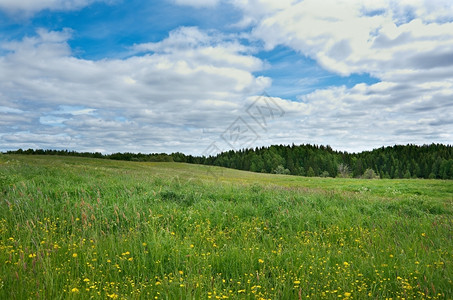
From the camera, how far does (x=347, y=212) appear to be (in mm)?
10219

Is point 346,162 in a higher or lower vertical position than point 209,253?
higher

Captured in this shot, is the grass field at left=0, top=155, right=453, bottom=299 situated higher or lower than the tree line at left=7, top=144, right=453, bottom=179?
lower

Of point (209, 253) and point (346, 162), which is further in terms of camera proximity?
point (346, 162)

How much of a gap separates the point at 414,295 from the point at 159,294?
3770mm

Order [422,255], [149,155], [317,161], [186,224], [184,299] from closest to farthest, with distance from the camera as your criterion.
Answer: [184,299], [422,255], [186,224], [149,155], [317,161]

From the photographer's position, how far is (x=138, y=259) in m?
5.14

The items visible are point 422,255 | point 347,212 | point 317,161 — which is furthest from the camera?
point 317,161

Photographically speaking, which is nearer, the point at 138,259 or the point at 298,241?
the point at 138,259

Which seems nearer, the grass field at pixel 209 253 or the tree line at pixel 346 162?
the grass field at pixel 209 253

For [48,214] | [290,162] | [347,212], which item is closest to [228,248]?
[48,214]

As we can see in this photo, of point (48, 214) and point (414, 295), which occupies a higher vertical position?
point (48, 214)

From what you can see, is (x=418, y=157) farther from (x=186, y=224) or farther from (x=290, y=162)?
(x=186, y=224)

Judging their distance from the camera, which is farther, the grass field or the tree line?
the tree line

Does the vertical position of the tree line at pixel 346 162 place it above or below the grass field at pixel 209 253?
above
